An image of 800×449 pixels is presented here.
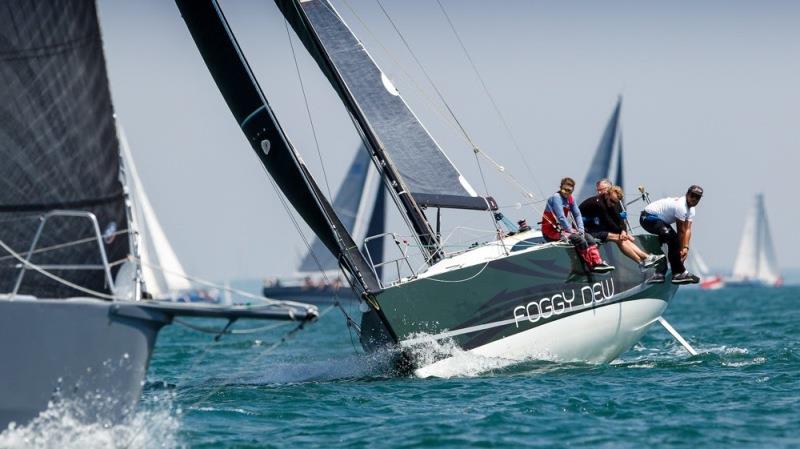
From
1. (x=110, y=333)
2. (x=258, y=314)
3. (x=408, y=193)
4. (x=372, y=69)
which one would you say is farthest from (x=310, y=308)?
(x=372, y=69)

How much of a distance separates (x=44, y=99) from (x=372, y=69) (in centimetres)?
764

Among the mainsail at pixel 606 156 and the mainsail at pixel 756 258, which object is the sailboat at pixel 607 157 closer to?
the mainsail at pixel 606 156

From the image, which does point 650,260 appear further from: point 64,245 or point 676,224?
point 64,245

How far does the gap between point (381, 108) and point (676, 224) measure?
4145 millimetres

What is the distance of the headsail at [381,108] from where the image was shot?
52.1 feet

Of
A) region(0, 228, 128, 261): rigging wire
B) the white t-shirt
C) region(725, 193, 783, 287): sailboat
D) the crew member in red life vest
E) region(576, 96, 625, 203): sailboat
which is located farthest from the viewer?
region(725, 193, 783, 287): sailboat

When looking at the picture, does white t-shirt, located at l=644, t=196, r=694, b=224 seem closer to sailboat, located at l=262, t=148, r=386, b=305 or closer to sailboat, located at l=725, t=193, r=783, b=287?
sailboat, located at l=262, t=148, r=386, b=305

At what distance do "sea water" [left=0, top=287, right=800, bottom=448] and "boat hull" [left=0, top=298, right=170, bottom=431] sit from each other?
16 centimetres

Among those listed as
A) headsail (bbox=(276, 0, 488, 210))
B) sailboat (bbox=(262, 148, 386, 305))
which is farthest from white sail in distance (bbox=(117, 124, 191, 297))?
headsail (bbox=(276, 0, 488, 210))

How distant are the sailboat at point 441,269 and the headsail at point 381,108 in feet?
0.07

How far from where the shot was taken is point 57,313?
8859 mm

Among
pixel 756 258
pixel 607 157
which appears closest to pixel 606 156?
pixel 607 157

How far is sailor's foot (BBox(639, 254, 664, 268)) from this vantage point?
51.5 ft

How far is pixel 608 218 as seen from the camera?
1530cm
